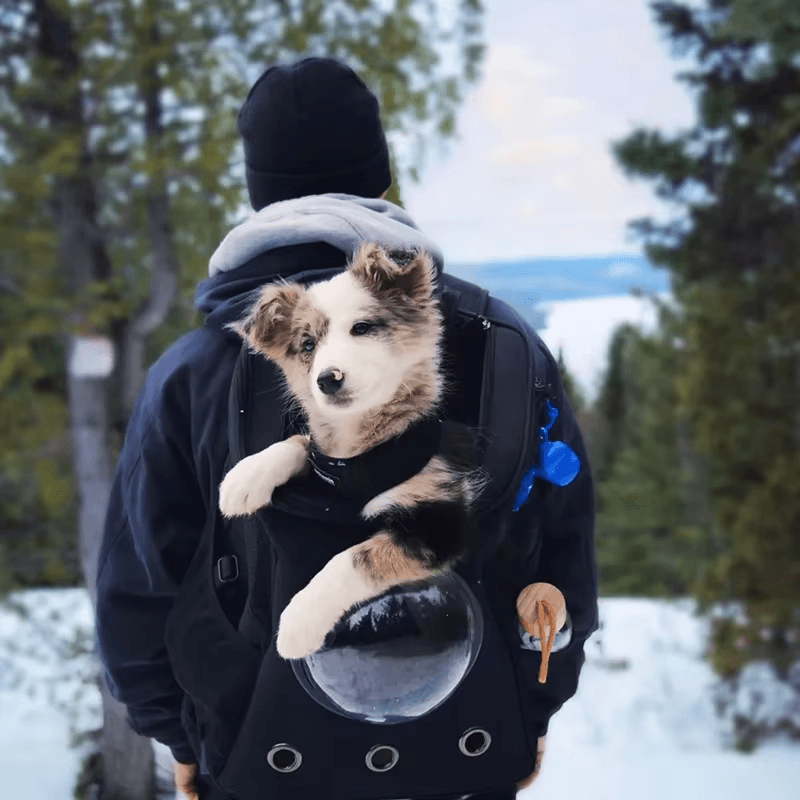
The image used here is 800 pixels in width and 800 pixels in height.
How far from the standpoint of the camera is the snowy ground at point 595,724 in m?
3.67

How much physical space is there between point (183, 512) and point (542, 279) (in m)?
0.84

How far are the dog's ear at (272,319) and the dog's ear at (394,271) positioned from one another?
91mm

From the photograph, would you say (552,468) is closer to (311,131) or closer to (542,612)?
(542,612)

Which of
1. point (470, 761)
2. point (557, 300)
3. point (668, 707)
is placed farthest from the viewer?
point (668, 707)

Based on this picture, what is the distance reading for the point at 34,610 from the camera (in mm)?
4035

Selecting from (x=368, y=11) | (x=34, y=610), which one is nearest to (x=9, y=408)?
(x=34, y=610)

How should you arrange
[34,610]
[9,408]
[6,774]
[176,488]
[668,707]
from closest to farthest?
[176,488] < [9,408] < [6,774] < [34,610] < [668,707]

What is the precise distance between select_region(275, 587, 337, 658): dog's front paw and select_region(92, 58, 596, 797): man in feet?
0.84

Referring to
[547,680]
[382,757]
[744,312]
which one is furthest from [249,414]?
[744,312]

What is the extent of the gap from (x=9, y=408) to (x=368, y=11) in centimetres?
195

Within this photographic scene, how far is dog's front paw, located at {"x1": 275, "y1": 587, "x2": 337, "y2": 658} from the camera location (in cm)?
111

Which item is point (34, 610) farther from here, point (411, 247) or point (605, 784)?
point (411, 247)

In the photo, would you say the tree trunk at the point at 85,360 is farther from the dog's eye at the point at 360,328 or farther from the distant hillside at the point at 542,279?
the dog's eye at the point at 360,328

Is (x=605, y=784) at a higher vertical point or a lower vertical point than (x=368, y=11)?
lower
